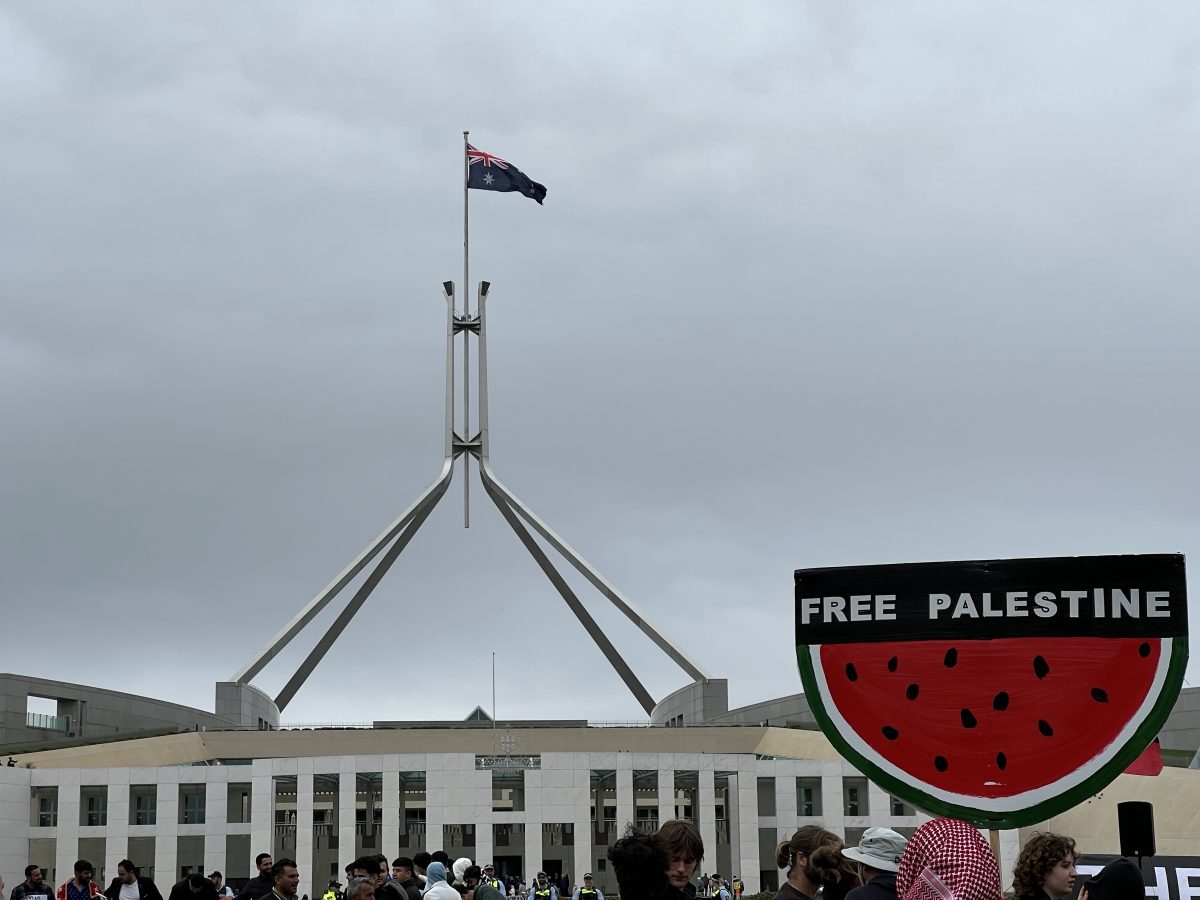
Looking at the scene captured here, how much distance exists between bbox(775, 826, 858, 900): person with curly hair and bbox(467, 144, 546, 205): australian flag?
127 ft

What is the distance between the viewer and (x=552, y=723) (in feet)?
151

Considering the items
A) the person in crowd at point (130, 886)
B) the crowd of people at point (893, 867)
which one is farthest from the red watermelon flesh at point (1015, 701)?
the person in crowd at point (130, 886)

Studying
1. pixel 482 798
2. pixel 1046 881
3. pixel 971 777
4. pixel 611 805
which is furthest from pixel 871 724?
pixel 611 805

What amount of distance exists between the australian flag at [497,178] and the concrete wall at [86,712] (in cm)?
1486

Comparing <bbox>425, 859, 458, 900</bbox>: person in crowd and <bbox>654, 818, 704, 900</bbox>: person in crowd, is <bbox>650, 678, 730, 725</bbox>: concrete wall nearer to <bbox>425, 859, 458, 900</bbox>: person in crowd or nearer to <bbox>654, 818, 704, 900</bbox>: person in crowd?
<bbox>425, 859, 458, 900</bbox>: person in crowd

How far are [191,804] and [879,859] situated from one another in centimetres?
3364

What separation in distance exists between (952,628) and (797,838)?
168 centimetres

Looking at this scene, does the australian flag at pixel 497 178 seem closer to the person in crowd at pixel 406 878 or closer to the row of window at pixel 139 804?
the row of window at pixel 139 804

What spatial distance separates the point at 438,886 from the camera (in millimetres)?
8281

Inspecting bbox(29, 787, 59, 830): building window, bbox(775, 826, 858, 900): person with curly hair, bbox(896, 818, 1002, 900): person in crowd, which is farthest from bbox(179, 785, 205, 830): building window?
bbox(896, 818, 1002, 900): person in crowd

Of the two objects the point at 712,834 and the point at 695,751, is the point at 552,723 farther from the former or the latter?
the point at 712,834

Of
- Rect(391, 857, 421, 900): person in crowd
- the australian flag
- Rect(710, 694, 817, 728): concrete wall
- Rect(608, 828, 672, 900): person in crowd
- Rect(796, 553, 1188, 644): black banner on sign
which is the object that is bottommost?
Rect(391, 857, 421, 900): person in crowd

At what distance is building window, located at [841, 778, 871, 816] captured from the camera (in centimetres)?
3616

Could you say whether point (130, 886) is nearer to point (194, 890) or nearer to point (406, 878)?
point (194, 890)
